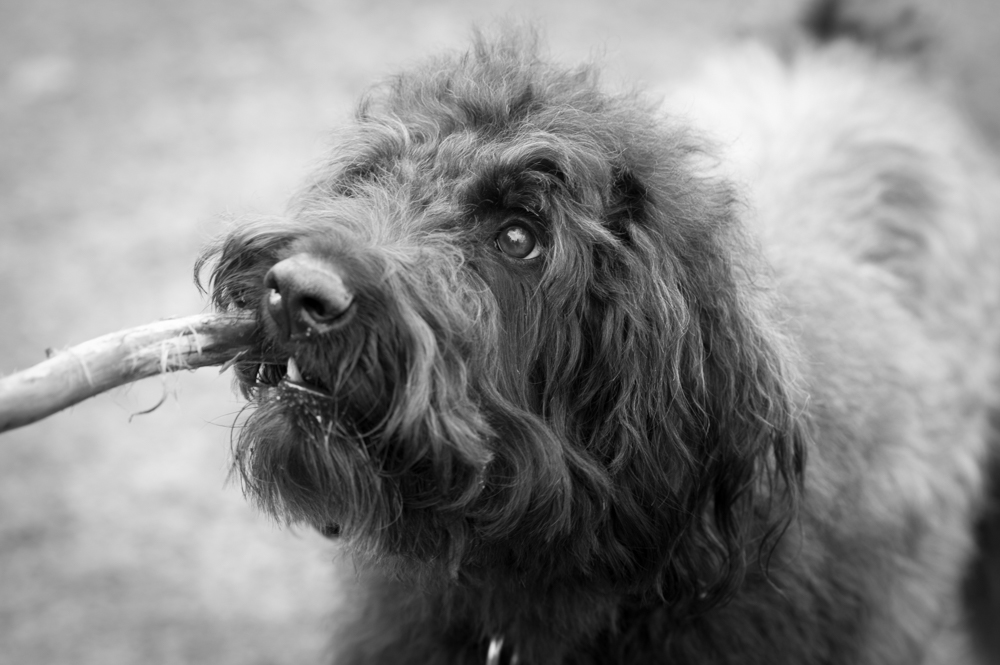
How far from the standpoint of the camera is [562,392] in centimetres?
252

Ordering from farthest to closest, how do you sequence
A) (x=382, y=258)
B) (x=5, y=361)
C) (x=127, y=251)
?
(x=127, y=251)
(x=5, y=361)
(x=382, y=258)

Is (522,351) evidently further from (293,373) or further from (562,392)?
(293,373)

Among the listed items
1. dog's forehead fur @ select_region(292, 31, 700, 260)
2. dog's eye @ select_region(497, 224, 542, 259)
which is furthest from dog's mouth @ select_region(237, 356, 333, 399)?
dog's eye @ select_region(497, 224, 542, 259)

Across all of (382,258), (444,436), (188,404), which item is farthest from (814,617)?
(188,404)

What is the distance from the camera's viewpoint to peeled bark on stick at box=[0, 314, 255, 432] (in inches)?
81.1

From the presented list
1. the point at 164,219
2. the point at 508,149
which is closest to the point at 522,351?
the point at 508,149

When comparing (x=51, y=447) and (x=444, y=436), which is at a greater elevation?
(x=444, y=436)

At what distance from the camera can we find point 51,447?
5.30 meters

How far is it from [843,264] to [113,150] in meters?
6.22

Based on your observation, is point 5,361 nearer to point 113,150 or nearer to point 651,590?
point 113,150

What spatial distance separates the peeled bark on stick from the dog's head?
0.27ft

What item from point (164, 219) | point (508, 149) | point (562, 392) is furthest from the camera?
point (164, 219)

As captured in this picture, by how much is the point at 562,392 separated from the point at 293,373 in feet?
2.50

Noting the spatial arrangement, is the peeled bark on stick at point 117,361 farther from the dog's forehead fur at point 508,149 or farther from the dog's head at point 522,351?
the dog's forehead fur at point 508,149
